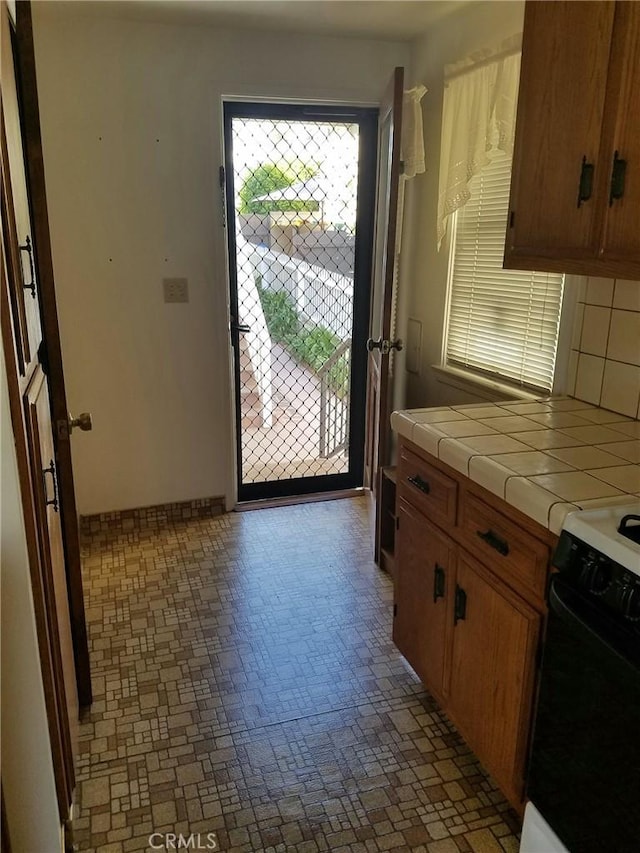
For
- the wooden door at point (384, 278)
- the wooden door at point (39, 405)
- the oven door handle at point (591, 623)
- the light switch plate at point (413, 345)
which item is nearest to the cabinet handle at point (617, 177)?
the oven door handle at point (591, 623)

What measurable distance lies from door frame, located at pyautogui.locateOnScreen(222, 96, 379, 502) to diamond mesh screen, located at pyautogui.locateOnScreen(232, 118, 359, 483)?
38mm

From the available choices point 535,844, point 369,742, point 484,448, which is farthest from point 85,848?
point 484,448

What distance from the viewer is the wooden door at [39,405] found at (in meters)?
1.33

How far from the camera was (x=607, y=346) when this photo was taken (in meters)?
2.08

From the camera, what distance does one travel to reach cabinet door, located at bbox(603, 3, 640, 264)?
1.52m

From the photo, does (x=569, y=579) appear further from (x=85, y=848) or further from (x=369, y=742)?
(x=85, y=848)

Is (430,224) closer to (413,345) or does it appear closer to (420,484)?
(413,345)

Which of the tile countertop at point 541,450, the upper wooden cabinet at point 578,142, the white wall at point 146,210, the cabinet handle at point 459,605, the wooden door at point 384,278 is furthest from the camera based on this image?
the white wall at point 146,210

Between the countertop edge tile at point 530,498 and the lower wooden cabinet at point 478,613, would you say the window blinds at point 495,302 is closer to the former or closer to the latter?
the lower wooden cabinet at point 478,613

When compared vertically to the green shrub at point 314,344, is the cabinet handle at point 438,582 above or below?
below

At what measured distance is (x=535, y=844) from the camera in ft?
4.92

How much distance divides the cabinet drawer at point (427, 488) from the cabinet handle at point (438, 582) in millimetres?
147

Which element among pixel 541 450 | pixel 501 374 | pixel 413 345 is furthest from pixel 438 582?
pixel 413 345

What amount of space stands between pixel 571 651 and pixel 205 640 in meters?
1.56
